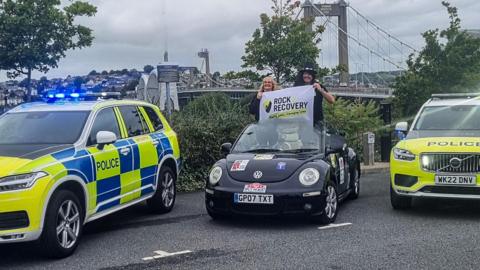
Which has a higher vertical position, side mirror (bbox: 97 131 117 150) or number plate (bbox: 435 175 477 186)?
side mirror (bbox: 97 131 117 150)

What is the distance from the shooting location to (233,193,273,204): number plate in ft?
22.6

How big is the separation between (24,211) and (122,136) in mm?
2043

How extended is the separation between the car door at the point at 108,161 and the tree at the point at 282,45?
1152 centimetres

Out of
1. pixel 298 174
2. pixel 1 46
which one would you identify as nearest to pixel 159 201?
pixel 298 174

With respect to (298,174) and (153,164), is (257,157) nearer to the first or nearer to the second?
(298,174)

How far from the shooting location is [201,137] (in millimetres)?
10891

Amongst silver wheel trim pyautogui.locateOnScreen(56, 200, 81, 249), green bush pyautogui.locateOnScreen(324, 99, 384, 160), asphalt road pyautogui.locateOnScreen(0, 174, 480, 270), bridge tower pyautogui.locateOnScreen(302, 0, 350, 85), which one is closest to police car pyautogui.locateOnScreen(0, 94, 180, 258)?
silver wheel trim pyautogui.locateOnScreen(56, 200, 81, 249)

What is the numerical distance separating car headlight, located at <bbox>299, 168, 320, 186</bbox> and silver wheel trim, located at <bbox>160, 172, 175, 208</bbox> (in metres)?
2.11

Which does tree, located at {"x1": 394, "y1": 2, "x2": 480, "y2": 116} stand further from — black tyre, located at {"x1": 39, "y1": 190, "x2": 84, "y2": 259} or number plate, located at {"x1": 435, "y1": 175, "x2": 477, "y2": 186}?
black tyre, located at {"x1": 39, "y1": 190, "x2": 84, "y2": 259}

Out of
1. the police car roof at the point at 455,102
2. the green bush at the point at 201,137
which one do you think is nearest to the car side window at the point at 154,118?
→ the green bush at the point at 201,137

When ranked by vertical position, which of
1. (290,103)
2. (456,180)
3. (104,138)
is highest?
(290,103)

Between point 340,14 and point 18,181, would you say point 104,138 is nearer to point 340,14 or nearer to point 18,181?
point 18,181

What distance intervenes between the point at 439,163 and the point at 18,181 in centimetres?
494

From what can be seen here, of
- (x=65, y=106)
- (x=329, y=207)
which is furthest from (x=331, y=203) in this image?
(x=65, y=106)
